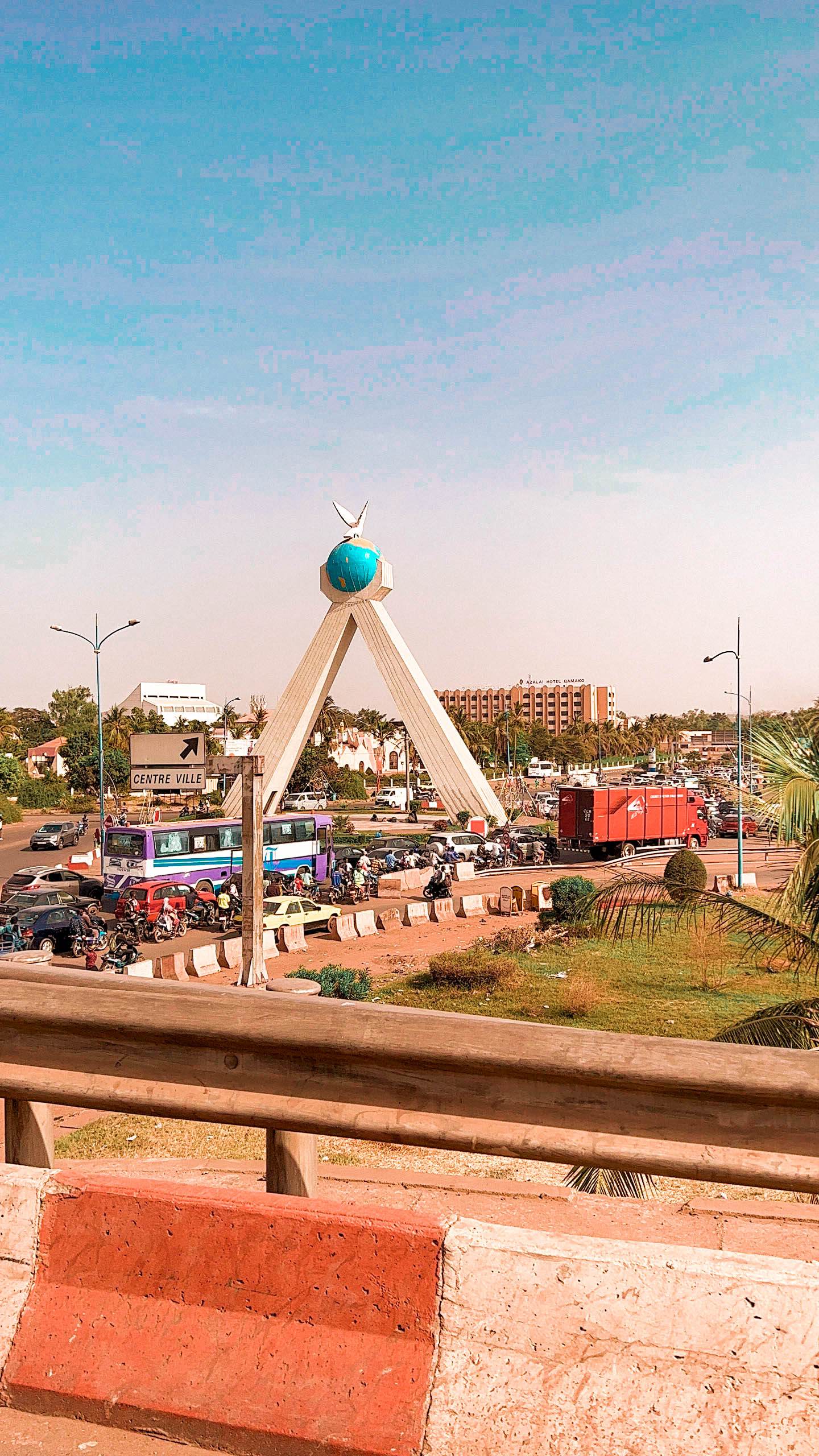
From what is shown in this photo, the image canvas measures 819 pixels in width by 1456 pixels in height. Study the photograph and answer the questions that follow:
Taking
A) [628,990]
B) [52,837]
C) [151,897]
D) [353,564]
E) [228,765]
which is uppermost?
[353,564]

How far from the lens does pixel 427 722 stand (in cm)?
4831

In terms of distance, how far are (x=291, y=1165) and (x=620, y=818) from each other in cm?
3767

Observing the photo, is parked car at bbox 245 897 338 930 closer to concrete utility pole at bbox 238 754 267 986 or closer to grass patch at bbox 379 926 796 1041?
grass patch at bbox 379 926 796 1041

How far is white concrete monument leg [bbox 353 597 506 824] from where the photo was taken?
4688 cm

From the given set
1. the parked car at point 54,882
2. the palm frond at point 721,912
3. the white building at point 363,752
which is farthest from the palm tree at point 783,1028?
the white building at point 363,752

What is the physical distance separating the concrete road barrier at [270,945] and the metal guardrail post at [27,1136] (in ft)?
62.6

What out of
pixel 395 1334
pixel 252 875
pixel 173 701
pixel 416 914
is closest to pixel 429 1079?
pixel 395 1334

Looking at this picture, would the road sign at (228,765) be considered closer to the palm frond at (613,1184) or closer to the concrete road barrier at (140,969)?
the concrete road barrier at (140,969)

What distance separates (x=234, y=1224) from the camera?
2.68 meters

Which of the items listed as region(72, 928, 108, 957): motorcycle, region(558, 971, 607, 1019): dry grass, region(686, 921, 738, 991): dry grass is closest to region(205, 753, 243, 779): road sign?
region(72, 928, 108, 957): motorcycle

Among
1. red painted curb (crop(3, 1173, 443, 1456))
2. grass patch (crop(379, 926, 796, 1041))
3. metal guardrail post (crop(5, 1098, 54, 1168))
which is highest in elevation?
metal guardrail post (crop(5, 1098, 54, 1168))

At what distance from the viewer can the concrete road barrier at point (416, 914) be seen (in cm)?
2689

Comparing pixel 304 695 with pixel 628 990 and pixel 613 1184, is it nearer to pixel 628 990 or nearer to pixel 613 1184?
pixel 628 990

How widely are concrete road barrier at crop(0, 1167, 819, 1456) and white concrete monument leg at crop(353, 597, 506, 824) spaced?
43282mm
